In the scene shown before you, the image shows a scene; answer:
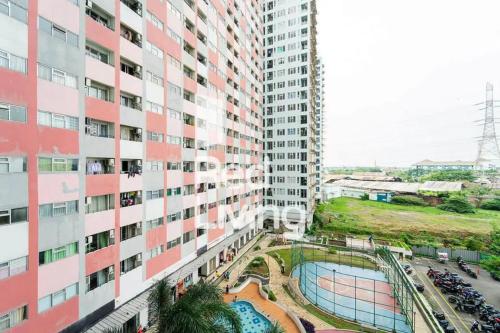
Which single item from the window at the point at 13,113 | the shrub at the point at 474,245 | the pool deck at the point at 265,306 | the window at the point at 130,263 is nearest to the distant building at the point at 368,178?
the shrub at the point at 474,245

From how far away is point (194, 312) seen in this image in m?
14.1

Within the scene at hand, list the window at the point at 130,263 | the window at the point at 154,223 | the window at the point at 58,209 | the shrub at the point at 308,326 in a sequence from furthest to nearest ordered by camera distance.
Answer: the window at the point at 154,223 → the shrub at the point at 308,326 → the window at the point at 130,263 → the window at the point at 58,209

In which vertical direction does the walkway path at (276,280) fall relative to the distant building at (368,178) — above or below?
below

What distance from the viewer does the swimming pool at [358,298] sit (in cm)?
2577

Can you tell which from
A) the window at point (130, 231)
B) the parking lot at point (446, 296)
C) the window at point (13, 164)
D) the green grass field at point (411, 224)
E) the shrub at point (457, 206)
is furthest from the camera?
the shrub at point (457, 206)

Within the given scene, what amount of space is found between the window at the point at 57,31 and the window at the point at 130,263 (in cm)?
1634

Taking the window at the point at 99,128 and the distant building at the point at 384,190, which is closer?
the window at the point at 99,128

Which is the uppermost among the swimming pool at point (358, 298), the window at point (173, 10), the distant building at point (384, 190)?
the window at point (173, 10)

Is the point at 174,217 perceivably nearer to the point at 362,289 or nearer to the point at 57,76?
the point at 57,76

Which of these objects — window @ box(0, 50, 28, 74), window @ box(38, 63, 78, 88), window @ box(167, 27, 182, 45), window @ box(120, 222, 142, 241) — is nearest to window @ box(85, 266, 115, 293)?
window @ box(120, 222, 142, 241)

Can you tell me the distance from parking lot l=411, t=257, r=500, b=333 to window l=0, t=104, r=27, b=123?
1546 inches

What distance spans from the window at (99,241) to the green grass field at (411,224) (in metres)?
43.7

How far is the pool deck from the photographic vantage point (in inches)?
941

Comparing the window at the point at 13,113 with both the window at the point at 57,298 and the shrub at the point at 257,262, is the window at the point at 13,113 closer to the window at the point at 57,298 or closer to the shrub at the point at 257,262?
the window at the point at 57,298
